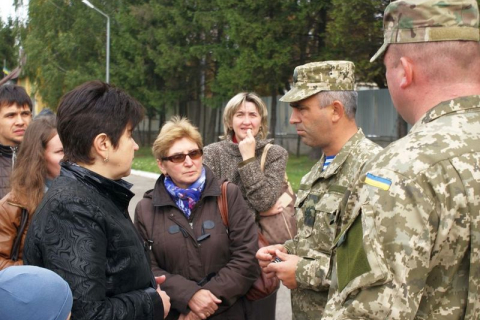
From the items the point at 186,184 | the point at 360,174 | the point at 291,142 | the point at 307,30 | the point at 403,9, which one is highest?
the point at 307,30

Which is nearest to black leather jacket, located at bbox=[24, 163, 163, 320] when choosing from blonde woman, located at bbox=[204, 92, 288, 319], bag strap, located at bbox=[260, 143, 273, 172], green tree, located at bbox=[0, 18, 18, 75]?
blonde woman, located at bbox=[204, 92, 288, 319]

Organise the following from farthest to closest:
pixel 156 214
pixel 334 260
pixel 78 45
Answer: pixel 78 45, pixel 156 214, pixel 334 260

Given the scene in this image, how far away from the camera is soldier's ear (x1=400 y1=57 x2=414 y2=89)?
71.1 inches

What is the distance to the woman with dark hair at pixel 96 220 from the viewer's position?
225 centimetres

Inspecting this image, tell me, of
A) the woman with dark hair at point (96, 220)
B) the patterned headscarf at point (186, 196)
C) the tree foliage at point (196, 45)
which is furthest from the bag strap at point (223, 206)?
the tree foliage at point (196, 45)

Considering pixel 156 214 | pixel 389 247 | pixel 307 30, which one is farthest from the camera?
pixel 307 30

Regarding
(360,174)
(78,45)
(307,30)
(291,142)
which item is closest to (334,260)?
(360,174)

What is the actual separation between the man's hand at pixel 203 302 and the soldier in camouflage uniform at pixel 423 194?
1.74 metres

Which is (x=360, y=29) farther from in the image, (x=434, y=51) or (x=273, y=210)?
(x=434, y=51)

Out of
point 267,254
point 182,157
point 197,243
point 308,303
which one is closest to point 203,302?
point 197,243

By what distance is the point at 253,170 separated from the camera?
4.10 meters

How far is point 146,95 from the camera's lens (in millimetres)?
33062

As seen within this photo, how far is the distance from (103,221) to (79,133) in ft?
1.28

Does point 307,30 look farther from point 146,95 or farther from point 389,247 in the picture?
point 389,247
